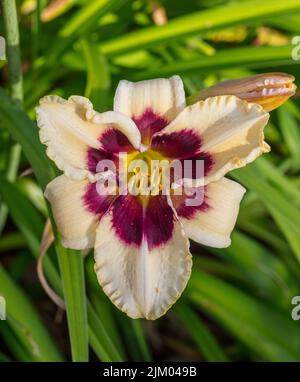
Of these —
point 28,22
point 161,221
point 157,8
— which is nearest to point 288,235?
point 161,221

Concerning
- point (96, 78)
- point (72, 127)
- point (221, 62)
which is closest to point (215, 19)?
point (221, 62)

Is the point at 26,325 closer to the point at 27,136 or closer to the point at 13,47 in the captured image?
the point at 27,136

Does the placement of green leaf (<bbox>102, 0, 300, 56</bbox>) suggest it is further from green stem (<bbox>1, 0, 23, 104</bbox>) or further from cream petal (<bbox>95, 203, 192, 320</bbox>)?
cream petal (<bbox>95, 203, 192, 320</bbox>)

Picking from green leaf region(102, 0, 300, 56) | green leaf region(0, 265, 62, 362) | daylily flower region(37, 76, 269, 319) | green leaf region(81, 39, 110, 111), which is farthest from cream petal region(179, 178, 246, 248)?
green leaf region(102, 0, 300, 56)

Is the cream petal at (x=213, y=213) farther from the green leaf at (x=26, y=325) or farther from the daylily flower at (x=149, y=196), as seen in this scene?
the green leaf at (x=26, y=325)

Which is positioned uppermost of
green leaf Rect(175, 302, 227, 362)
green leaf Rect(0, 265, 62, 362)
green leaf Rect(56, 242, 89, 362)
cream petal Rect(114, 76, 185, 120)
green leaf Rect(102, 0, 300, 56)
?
cream petal Rect(114, 76, 185, 120)

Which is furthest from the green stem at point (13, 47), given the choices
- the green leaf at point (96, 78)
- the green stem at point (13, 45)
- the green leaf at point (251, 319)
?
the green leaf at point (251, 319)
